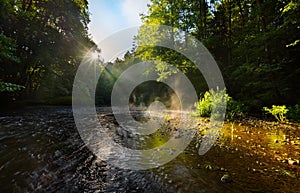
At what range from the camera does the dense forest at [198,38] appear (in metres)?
10.1

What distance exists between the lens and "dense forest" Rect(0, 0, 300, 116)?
10.1m

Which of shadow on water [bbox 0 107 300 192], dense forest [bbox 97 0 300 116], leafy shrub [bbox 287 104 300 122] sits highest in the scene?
dense forest [bbox 97 0 300 116]

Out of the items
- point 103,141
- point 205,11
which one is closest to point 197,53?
point 205,11

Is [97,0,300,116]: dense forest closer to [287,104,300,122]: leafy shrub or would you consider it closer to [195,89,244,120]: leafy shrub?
[287,104,300,122]: leafy shrub

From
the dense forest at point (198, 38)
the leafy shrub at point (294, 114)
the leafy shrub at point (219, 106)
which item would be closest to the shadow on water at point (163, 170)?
the leafy shrub at point (219, 106)

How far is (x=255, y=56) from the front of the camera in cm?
1150

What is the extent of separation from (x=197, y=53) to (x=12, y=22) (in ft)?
50.8

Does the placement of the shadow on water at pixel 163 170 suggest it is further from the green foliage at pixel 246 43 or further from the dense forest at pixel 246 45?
the dense forest at pixel 246 45

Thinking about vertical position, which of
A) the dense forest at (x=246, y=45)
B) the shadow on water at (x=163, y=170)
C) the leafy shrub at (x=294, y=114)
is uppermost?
the dense forest at (x=246, y=45)

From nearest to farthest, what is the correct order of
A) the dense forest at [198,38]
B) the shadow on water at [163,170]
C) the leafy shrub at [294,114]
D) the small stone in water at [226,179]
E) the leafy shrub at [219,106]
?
1. the shadow on water at [163,170]
2. the small stone in water at [226,179]
3. the leafy shrub at [294,114]
4. the leafy shrub at [219,106]
5. the dense forest at [198,38]

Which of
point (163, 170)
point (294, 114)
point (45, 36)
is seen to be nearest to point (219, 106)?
point (294, 114)

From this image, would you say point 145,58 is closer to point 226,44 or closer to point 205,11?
point 205,11

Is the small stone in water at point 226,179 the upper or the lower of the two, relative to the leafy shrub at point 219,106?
lower

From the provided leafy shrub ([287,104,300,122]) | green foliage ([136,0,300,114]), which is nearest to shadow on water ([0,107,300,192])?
leafy shrub ([287,104,300,122])
